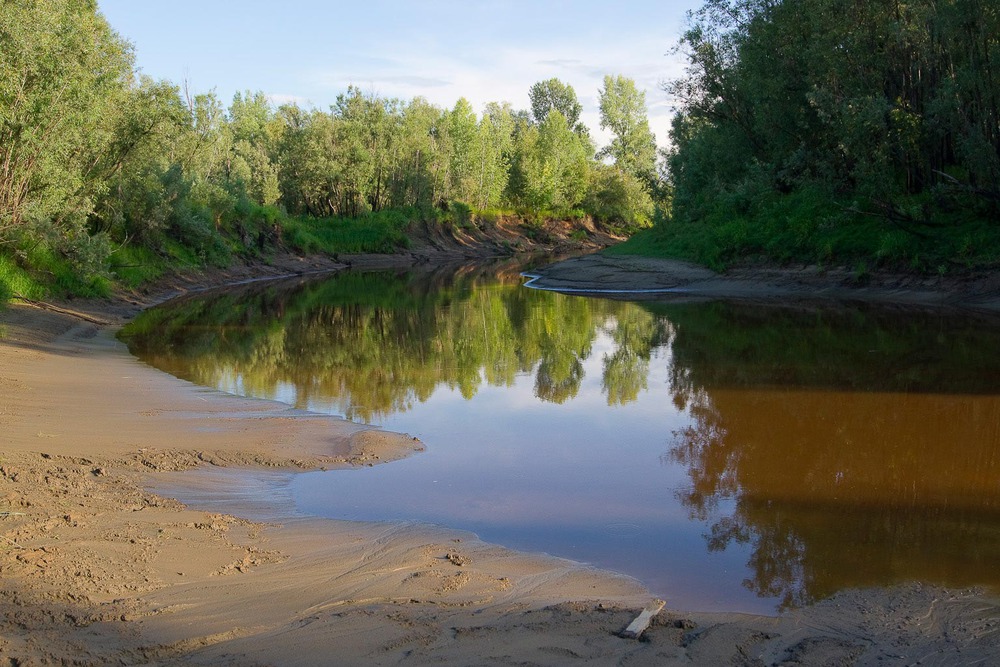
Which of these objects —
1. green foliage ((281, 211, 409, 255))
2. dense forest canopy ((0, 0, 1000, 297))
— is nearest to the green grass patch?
dense forest canopy ((0, 0, 1000, 297))

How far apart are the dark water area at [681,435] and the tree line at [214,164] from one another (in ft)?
15.5

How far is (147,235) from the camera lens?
104 ft

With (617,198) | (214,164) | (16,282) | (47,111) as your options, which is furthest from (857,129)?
(617,198)

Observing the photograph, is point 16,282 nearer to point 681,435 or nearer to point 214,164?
point 681,435

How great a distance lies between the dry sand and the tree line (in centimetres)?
1443

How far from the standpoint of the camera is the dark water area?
6.85 meters

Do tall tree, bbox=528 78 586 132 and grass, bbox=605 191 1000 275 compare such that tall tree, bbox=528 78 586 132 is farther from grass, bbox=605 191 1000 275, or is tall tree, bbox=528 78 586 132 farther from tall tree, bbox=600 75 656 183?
grass, bbox=605 191 1000 275

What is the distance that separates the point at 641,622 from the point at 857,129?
79.9ft

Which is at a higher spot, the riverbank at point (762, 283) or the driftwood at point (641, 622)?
the riverbank at point (762, 283)

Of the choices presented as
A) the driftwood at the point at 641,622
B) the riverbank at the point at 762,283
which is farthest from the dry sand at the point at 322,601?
the riverbank at the point at 762,283

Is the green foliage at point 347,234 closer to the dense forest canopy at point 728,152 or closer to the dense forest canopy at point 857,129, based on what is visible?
the dense forest canopy at point 728,152

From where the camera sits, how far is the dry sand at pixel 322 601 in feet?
14.9

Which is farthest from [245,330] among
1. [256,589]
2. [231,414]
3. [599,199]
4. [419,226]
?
[599,199]

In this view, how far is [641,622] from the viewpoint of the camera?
16.2 ft
